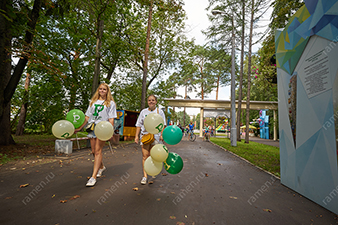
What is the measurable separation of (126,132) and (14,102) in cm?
1165

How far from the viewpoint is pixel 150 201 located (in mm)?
3021

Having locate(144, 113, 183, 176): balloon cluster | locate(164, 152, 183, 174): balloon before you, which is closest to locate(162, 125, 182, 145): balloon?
locate(144, 113, 183, 176): balloon cluster

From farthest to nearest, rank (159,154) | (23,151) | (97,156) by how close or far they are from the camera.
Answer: (23,151)
(97,156)
(159,154)

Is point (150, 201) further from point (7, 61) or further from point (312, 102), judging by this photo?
point (7, 61)

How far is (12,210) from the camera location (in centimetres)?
256

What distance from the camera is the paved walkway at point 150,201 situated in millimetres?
2475

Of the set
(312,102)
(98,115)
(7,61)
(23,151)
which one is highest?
(7,61)

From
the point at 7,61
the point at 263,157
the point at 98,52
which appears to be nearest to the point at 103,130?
the point at 7,61

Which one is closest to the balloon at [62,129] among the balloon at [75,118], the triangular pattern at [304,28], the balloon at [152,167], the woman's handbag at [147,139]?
the balloon at [75,118]

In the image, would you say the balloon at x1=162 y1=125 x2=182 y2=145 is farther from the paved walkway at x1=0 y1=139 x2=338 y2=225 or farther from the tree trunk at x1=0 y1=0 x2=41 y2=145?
the tree trunk at x1=0 y1=0 x2=41 y2=145

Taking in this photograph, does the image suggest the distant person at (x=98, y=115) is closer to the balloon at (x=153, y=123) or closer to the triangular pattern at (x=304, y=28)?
the balloon at (x=153, y=123)

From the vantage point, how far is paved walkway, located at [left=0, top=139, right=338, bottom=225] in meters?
2.47

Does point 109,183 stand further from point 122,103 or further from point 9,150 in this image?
point 122,103

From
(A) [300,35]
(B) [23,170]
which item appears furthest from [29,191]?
(A) [300,35]
